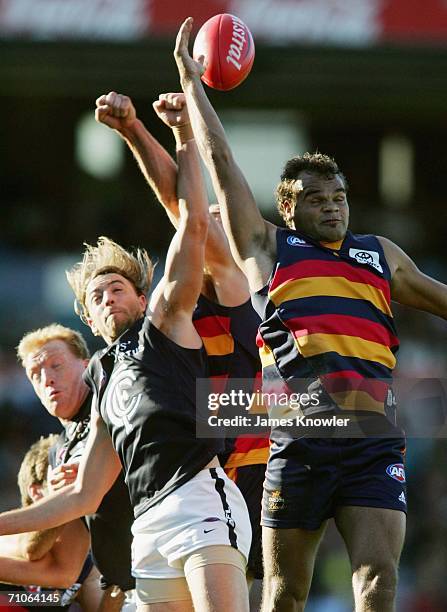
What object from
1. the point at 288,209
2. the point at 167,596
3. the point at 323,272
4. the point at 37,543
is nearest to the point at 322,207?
the point at 288,209

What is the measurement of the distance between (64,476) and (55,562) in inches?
34.6

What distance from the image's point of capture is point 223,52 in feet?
17.4

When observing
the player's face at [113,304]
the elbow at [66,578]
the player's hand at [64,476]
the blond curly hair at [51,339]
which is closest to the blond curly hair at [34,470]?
the elbow at [66,578]

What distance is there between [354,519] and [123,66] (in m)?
10.3

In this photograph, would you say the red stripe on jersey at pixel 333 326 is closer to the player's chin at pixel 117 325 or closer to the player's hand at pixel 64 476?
the player's chin at pixel 117 325

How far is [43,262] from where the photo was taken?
52.5ft

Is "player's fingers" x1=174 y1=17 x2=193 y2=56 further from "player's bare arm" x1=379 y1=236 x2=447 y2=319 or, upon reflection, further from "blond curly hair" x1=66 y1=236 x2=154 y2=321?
"player's bare arm" x1=379 y1=236 x2=447 y2=319

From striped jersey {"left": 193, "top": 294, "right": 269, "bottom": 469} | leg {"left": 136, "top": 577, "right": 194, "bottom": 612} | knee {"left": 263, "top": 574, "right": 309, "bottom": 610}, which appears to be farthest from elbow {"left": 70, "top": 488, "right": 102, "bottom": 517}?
knee {"left": 263, "top": 574, "right": 309, "bottom": 610}

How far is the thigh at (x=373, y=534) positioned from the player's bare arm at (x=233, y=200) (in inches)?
40.2

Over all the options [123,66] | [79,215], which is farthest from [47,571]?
[79,215]

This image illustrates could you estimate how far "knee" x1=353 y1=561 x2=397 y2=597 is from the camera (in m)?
4.26

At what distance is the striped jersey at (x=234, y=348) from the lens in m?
5.31

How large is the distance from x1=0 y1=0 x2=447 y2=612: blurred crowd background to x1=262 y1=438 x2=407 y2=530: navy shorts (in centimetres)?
577

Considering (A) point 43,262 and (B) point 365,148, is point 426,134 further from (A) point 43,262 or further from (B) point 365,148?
(A) point 43,262
